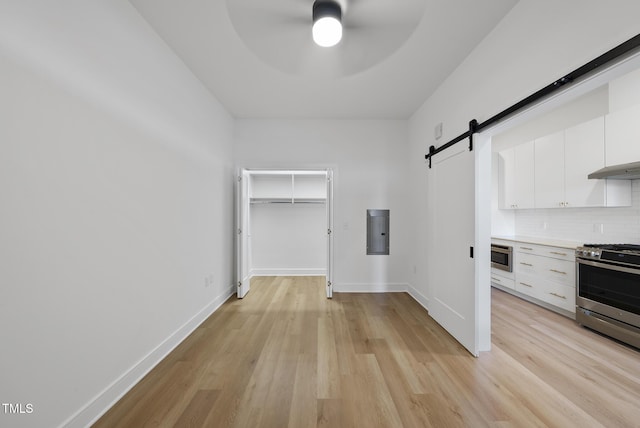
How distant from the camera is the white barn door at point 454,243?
7.82ft

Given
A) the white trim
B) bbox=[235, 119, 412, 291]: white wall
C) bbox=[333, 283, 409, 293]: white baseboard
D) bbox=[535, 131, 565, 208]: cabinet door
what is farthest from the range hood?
the white trim

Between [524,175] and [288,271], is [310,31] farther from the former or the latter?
[288,271]

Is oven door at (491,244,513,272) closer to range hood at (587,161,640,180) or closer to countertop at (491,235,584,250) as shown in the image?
countertop at (491,235,584,250)

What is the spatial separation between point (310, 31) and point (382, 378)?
8.00 ft

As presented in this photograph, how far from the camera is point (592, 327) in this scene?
2678mm

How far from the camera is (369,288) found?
4168 mm

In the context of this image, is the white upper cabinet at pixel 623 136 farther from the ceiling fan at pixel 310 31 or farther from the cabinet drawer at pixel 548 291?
the ceiling fan at pixel 310 31

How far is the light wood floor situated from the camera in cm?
159

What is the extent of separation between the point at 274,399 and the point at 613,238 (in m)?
4.42

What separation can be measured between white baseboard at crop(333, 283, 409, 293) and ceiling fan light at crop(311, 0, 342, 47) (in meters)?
3.65

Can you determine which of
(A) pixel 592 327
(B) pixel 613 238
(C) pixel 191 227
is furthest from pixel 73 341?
(B) pixel 613 238

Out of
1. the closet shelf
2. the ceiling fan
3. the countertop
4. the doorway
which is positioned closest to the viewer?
the ceiling fan

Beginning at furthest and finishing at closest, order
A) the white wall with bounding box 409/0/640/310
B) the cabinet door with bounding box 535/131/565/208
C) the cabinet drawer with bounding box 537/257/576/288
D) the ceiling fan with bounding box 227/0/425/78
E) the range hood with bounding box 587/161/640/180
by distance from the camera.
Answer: the cabinet door with bounding box 535/131/565/208 < the cabinet drawer with bounding box 537/257/576/288 < the range hood with bounding box 587/161/640/180 < the white wall with bounding box 409/0/640/310 < the ceiling fan with bounding box 227/0/425/78

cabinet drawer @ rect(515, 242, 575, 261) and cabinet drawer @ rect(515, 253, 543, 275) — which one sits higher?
cabinet drawer @ rect(515, 242, 575, 261)
